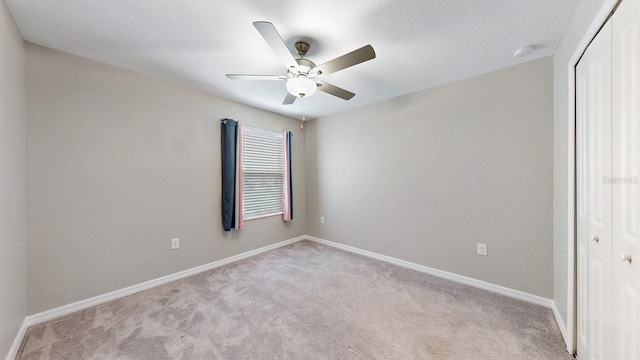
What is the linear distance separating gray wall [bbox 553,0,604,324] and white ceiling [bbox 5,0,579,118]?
124mm

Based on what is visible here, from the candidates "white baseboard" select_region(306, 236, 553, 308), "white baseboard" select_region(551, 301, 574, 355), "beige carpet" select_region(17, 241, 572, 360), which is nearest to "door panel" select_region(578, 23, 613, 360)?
"white baseboard" select_region(551, 301, 574, 355)

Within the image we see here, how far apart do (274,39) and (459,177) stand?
236 cm

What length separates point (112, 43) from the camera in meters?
1.89

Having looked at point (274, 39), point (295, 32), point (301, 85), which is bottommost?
point (301, 85)

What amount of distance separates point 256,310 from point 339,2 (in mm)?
2477

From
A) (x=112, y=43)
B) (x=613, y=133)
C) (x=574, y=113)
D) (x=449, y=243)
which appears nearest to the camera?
(x=613, y=133)

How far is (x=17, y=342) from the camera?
160cm

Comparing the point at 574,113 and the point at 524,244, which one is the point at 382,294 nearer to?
the point at 524,244

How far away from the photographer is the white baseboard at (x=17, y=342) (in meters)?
1.49

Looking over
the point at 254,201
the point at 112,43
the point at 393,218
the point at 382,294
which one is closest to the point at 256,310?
the point at 382,294

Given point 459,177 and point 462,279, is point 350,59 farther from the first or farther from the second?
point 462,279

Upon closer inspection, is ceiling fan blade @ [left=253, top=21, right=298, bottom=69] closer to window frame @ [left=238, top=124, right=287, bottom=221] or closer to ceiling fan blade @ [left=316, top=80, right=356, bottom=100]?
ceiling fan blade @ [left=316, top=80, right=356, bottom=100]

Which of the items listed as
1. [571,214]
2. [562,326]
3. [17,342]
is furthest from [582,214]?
[17,342]

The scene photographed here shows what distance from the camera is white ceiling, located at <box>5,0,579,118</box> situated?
149 cm
